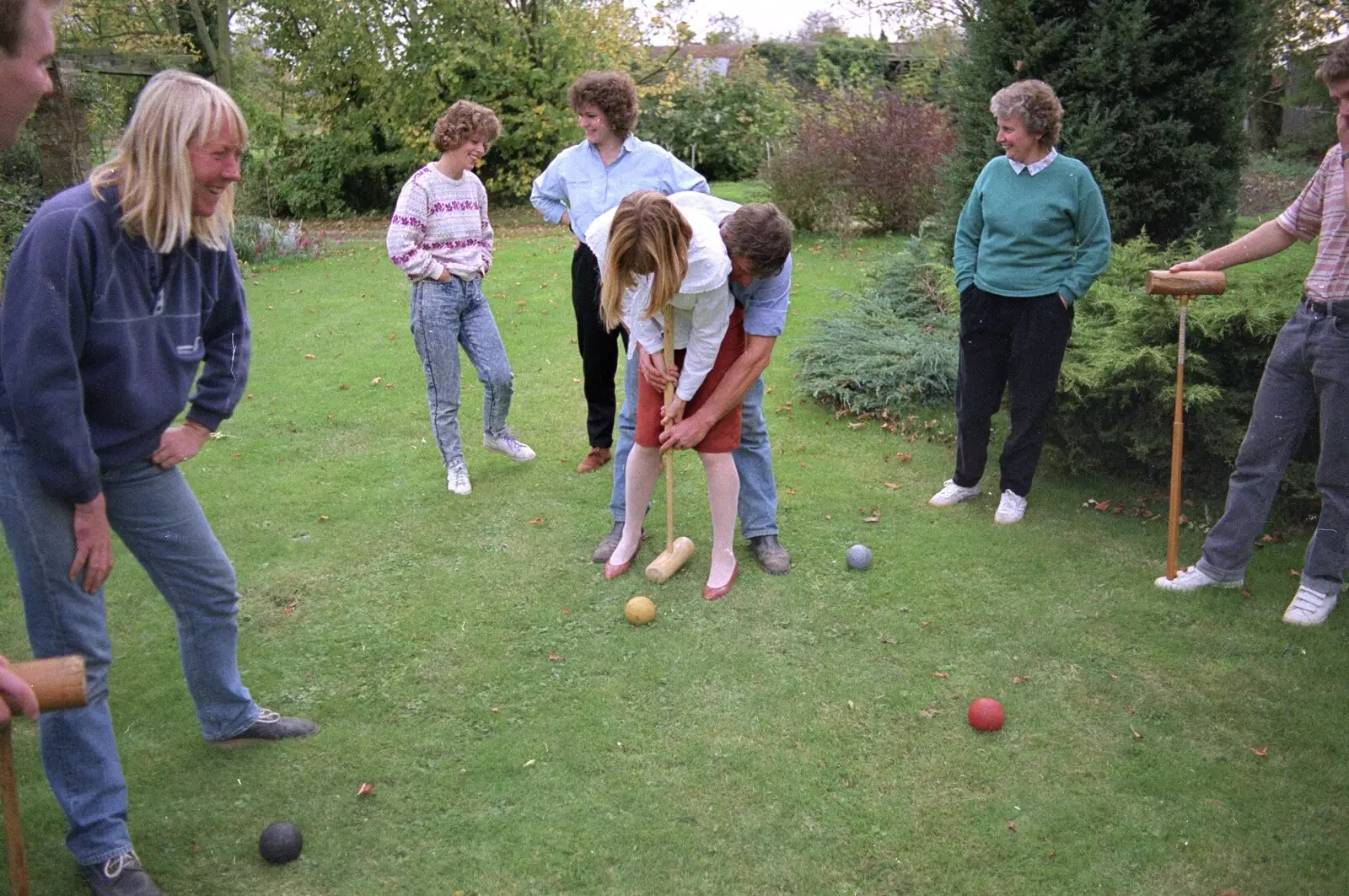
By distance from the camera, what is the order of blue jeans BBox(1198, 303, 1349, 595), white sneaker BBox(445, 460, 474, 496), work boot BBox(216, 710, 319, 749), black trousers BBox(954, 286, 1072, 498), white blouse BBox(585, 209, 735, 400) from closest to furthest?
1. work boot BBox(216, 710, 319, 749)
2. white blouse BBox(585, 209, 735, 400)
3. blue jeans BBox(1198, 303, 1349, 595)
4. black trousers BBox(954, 286, 1072, 498)
5. white sneaker BBox(445, 460, 474, 496)

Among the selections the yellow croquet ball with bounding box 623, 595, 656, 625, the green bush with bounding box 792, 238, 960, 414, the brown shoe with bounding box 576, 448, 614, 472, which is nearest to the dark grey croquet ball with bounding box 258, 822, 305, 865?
the yellow croquet ball with bounding box 623, 595, 656, 625

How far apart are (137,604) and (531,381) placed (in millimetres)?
4002

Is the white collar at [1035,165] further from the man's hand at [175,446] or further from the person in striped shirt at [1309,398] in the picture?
the man's hand at [175,446]

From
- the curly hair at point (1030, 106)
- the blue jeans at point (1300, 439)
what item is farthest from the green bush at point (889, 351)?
the blue jeans at point (1300, 439)

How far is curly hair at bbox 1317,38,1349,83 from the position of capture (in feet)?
12.4

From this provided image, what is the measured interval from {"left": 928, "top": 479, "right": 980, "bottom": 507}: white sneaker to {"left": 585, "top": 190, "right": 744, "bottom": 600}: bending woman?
1.54 m

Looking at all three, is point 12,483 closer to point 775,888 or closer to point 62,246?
point 62,246

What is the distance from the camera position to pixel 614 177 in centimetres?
545

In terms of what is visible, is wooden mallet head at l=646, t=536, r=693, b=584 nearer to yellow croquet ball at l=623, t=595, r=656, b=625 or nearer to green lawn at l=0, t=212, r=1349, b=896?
green lawn at l=0, t=212, r=1349, b=896

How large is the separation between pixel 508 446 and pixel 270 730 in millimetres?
2998

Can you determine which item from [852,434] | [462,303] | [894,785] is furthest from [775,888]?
[852,434]

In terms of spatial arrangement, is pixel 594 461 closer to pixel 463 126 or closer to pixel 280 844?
pixel 463 126

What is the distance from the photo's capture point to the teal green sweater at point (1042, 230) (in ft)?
16.5

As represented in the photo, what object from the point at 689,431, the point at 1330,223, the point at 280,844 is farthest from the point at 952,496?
the point at 280,844
